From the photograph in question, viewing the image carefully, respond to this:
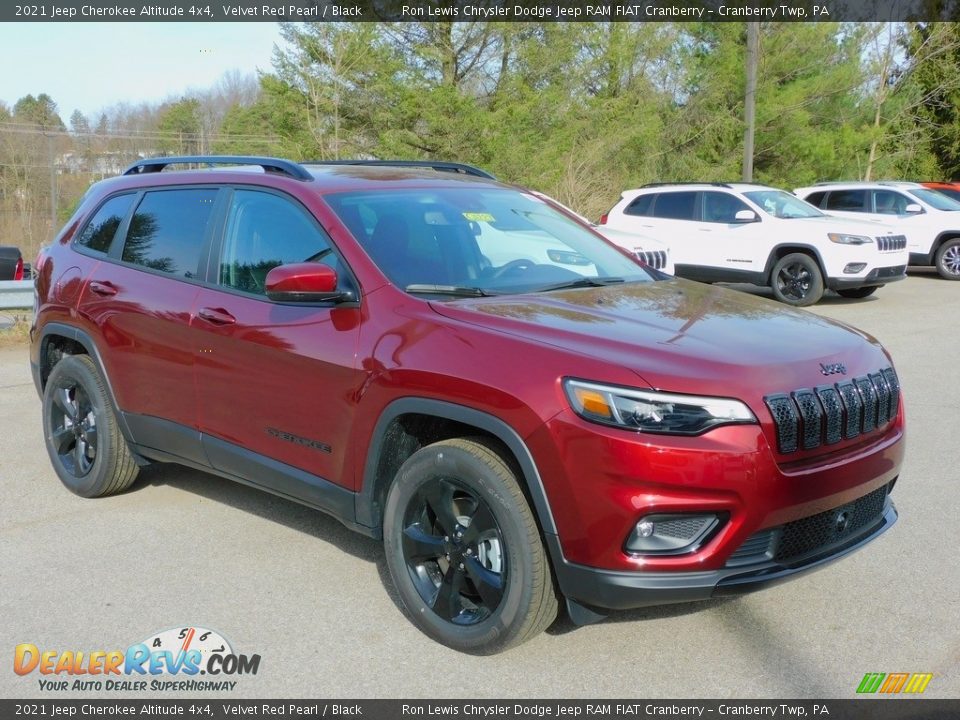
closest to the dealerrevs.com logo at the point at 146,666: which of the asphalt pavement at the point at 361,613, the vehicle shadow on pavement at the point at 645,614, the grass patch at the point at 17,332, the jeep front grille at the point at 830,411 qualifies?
the asphalt pavement at the point at 361,613

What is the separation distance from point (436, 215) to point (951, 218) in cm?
1658

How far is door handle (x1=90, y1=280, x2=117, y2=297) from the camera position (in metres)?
5.32

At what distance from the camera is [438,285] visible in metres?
4.16

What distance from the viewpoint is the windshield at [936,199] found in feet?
61.7

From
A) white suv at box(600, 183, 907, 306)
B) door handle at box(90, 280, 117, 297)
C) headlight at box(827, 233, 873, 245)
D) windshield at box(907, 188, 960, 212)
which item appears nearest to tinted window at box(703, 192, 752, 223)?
white suv at box(600, 183, 907, 306)

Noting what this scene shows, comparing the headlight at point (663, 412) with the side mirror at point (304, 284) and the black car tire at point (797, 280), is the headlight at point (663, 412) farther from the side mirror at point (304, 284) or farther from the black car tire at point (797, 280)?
the black car tire at point (797, 280)

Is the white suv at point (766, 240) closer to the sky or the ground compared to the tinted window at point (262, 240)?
closer to the ground

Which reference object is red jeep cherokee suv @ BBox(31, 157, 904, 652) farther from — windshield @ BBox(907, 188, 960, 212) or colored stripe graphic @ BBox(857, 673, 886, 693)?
windshield @ BBox(907, 188, 960, 212)

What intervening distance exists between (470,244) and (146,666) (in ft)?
7.18

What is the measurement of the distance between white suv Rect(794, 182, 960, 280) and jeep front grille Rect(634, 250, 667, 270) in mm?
8154

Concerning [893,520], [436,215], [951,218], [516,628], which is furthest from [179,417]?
[951,218]

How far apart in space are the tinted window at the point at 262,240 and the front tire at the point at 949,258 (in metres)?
17.0

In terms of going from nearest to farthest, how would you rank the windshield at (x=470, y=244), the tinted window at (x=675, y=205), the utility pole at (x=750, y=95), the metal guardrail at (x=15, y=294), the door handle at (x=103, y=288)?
the windshield at (x=470, y=244), the door handle at (x=103, y=288), the metal guardrail at (x=15, y=294), the tinted window at (x=675, y=205), the utility pole at (x=750, y=95)

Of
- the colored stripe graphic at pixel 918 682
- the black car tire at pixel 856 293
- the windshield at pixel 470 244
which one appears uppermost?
the windshield at pixel 470 244
